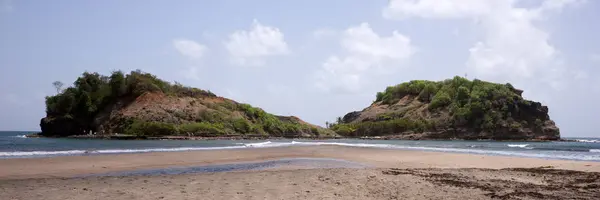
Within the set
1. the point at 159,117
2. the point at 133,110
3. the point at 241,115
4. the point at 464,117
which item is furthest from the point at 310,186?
the point at 464,117

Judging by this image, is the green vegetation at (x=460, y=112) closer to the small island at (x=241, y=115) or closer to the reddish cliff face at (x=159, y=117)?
the small island at (x=241, y=115)

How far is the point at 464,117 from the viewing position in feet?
446

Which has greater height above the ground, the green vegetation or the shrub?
the green vegetation

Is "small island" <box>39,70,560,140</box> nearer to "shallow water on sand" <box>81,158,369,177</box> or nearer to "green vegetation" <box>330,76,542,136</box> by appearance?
"green vegetation" <box>330,76,542,136</box>

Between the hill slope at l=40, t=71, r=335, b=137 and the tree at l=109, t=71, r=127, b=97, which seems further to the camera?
the tree at l=109, t=71, r=127, b=97

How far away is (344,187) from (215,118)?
9144 centimetres

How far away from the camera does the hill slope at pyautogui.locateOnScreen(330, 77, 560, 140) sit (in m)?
130

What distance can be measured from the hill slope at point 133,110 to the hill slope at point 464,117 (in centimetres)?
5400

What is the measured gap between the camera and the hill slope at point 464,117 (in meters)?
130

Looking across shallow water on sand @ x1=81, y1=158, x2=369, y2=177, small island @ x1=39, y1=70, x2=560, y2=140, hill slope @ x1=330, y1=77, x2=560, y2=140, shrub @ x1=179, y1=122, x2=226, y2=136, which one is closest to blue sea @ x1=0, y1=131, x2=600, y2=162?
shallow water on sand @ x1=81, y1=158, x2=369, y2=177

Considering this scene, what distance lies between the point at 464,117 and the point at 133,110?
314 ft

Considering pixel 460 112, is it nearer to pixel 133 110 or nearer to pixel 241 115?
pixel 241 115

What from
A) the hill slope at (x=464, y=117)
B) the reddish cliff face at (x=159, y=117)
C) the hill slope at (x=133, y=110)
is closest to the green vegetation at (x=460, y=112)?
the hill slope at (x=464, y=117)

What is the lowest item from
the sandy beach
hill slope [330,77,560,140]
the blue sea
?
the sandy beach
